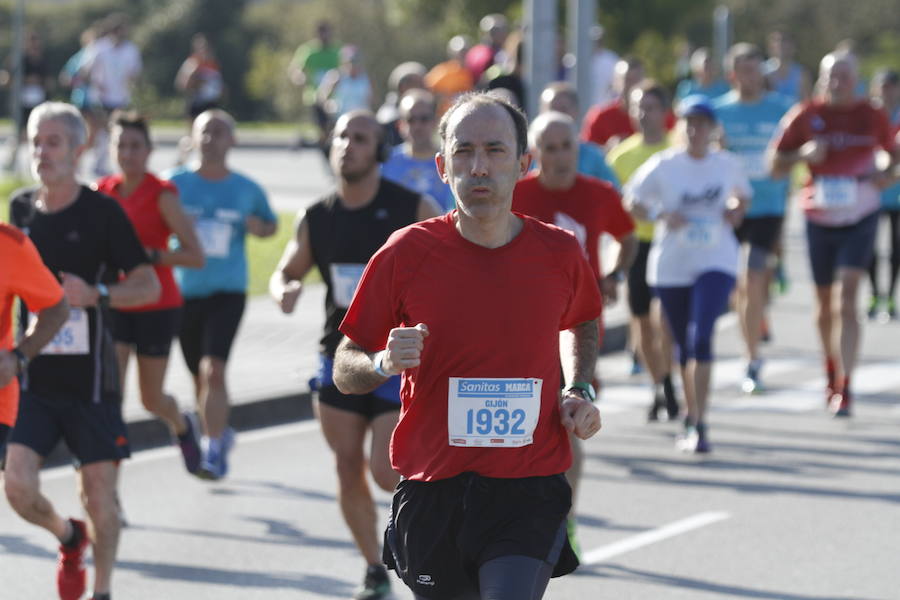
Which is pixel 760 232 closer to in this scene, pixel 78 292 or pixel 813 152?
pixel 813 152

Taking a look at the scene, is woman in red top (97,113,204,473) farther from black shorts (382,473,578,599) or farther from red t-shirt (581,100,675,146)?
red t-shirt (581,100,675,146)

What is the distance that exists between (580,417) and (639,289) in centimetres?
669

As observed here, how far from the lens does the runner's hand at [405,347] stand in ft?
14.7

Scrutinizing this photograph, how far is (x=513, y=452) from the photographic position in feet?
15.6

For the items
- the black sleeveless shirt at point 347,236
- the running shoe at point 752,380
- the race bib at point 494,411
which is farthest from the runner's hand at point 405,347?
the running shoe at point 752,380

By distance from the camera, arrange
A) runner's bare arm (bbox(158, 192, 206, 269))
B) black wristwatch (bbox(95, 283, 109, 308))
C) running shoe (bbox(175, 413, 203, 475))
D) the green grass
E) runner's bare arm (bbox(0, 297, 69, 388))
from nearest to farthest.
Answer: runner's bare arm (bbox(0, 297, 69, 388)), black wristwatch (bbox(95, 283, 109, 308)), runner's bare arm (bbox(158, 192, 206, 269)), running shoe (bbox(175, 413, 203, 475)), the green grass

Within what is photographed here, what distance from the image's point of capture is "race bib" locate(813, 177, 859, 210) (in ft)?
36.4

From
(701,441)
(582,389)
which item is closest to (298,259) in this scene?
(582,389)

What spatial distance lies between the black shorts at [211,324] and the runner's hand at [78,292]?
263 cm

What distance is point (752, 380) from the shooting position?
39.2 feet

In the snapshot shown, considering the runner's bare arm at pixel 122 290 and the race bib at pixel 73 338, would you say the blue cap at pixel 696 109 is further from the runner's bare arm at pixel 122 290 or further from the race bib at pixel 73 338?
the race bib at pixel 73 338

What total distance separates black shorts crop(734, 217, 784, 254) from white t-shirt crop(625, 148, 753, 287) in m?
2.27

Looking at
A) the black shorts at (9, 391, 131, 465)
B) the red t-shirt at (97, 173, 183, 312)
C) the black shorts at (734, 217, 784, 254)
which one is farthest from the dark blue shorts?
the black shorts at (734, 217, 784, 254)

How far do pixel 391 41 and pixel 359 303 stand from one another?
4220cm
